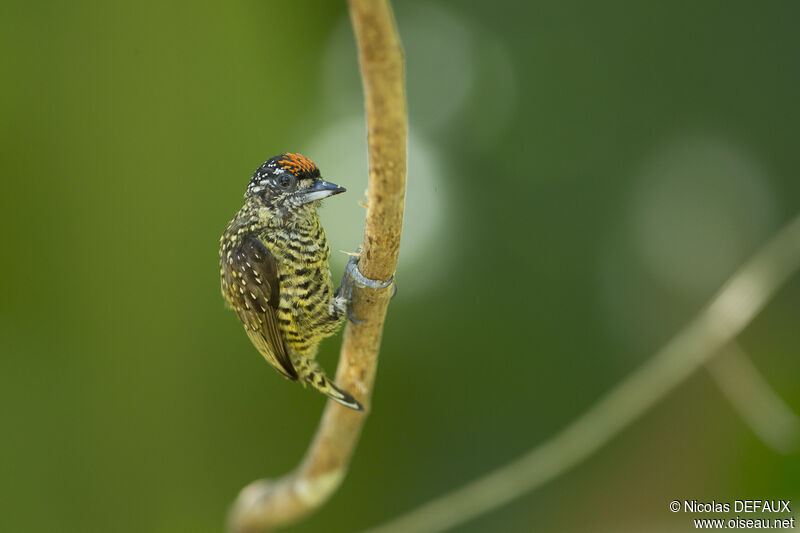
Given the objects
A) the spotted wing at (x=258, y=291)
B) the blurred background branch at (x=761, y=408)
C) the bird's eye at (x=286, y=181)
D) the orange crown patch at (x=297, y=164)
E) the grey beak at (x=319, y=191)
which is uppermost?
the blurred background branch at (x=761, y=408)

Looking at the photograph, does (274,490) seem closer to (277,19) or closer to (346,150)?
(346,150)

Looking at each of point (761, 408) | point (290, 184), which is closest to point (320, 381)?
point (290, 184)

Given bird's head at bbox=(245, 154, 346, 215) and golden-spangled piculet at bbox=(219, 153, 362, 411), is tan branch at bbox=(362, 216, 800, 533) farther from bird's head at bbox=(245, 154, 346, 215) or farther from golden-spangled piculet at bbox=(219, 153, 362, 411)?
bird's head at bbox=(245, 154, 346, 215)

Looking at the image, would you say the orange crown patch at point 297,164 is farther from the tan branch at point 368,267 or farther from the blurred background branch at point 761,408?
the blurred background branch at point 761,408

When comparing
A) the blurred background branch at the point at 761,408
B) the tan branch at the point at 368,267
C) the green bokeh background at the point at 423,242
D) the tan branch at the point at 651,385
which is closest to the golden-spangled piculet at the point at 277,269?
the tan branch at the point at 368,267

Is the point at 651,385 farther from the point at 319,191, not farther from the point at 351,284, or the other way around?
the point at 319,191

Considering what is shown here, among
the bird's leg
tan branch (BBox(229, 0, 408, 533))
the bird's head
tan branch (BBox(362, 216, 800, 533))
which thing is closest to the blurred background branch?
tan branch (BBox(362, 216, 800, 533))

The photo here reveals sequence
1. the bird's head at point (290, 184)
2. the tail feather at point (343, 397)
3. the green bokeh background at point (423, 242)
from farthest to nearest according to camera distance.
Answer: the green bokeh background at point (423, 242)
the tail feather at point (343, 397)
the bird's head at point (290, 184)
